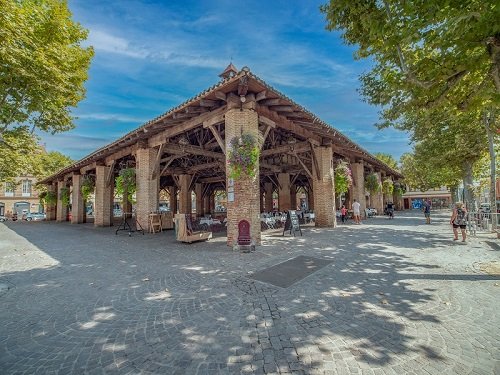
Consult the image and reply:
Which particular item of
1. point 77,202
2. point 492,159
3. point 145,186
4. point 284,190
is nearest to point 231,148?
point 145,186

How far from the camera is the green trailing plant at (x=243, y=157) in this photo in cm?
698

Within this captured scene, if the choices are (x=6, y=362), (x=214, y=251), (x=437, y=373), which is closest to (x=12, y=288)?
(x=6, y=362)

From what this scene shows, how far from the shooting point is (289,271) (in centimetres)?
475

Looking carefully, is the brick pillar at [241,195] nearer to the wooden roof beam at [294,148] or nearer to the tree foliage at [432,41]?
the tree foliage at [432,41]

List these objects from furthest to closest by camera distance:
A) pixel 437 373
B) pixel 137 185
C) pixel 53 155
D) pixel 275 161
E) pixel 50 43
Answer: pixel 53 155, pixel 275 161, pixel 137 185, pixel 50 43, pixel 437 373

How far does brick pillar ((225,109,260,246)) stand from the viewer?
285 inches

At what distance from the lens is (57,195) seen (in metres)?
24.3

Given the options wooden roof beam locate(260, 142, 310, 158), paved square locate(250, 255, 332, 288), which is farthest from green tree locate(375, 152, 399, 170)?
paved square locate(250, 255, 332, 288)

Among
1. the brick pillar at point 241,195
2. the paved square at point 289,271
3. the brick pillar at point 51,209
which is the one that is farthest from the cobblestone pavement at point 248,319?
the brick pillar at point 51,209

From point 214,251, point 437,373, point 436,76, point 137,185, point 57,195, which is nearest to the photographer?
point 437,373

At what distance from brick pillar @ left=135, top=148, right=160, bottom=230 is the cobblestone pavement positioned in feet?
20.1

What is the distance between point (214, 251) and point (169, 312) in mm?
3666

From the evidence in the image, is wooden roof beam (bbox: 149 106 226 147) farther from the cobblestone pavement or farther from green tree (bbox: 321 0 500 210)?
the cobblestone pavement

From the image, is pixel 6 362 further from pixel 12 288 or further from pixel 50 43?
pixel 50 43
